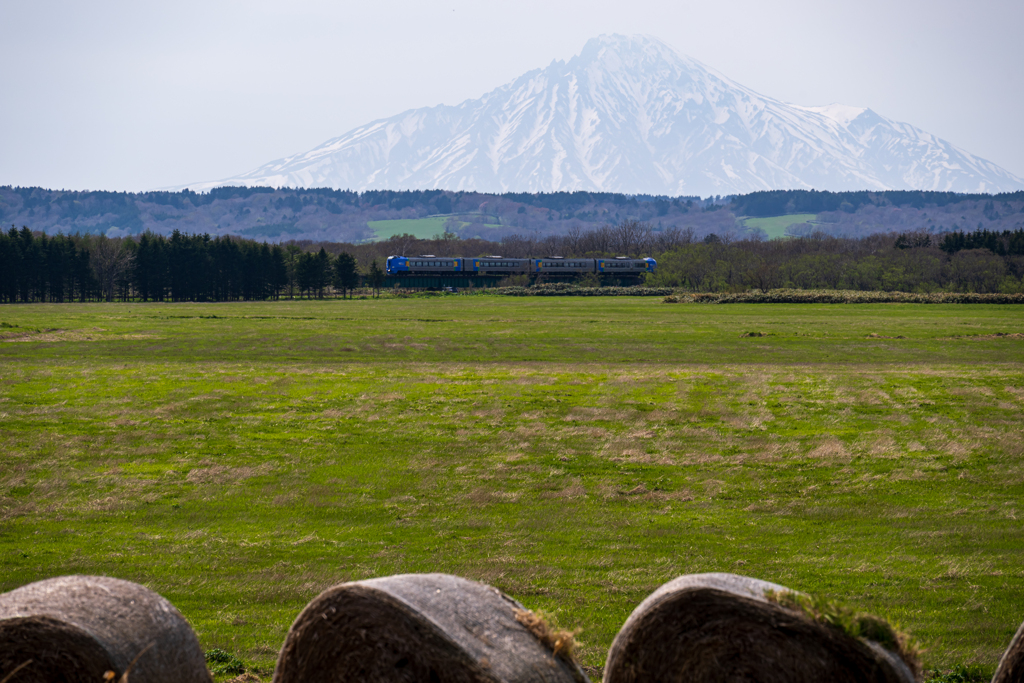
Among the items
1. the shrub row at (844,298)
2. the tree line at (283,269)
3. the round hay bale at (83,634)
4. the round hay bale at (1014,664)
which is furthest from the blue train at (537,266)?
the round hay bale at (1014,664)

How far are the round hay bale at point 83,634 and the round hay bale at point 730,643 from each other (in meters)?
3.30

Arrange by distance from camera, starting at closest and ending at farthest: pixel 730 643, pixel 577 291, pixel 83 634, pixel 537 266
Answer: pixel 83 634 → pixel 730 643 → pixel 577 291 → pixel 537 266

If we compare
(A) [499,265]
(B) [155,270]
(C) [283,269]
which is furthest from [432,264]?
(B) [155,270]

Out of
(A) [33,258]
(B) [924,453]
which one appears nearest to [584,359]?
(B) [924,453]

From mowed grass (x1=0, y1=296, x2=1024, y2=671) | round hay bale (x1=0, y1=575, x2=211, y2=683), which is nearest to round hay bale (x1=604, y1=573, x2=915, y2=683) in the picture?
round hay bale (x1=0, y1=575, x2=211, y2=683)

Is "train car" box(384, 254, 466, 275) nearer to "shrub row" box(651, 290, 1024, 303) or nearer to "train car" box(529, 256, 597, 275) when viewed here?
"train car" box(529, 256, 597, 275)

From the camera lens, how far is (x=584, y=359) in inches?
1710

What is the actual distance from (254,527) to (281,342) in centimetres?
3700

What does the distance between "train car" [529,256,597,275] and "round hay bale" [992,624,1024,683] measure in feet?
492

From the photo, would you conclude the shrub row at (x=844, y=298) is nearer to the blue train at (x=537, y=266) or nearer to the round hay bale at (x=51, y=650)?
the blue train at (x=537, y=266)

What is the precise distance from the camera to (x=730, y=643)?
5973 mm

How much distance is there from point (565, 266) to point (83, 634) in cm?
15169

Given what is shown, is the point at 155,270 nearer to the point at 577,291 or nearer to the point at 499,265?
the point at 499,265

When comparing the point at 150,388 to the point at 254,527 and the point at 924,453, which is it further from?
the point at 924,453
